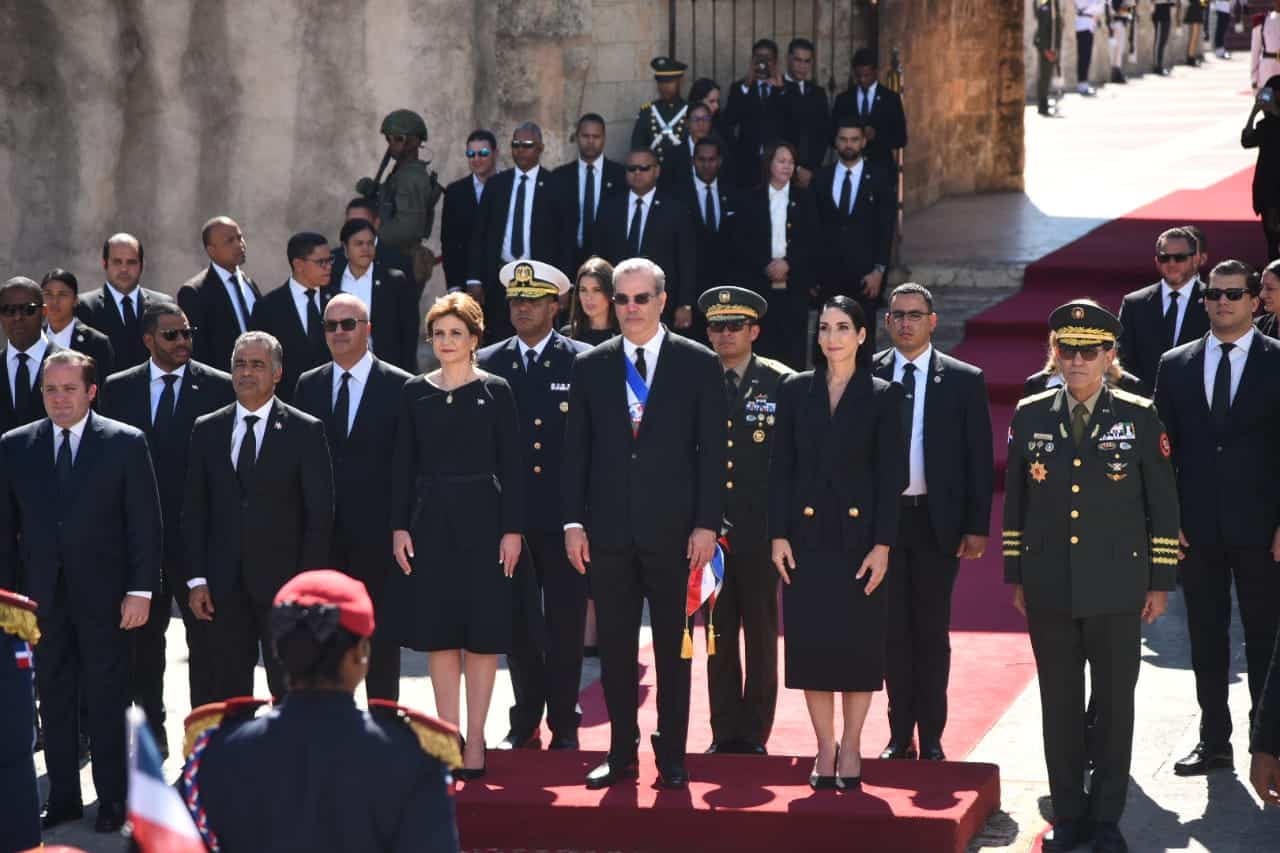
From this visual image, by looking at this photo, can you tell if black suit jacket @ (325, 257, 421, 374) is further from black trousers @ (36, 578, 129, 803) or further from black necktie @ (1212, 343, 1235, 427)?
black necktie @ (1212, 343, 1235, 427)

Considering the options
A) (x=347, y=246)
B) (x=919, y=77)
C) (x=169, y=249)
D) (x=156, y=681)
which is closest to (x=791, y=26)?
(x=919, y=77)

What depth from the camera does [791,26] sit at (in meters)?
16.2

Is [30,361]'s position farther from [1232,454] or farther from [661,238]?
[1232,454]

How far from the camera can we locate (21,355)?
31.5 feet

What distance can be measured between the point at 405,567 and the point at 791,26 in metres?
9.06

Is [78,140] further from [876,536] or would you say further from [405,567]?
[876,536]

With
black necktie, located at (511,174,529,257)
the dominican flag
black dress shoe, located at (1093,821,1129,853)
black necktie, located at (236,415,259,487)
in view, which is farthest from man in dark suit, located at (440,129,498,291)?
the dominican flag

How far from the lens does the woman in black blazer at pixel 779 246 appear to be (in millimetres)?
12984

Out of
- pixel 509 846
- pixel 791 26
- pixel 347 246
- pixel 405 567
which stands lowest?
pixel 509 846

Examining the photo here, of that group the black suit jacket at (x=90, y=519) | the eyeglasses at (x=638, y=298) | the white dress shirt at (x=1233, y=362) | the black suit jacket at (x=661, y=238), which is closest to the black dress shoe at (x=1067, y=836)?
the white dress shirt at (x=1233, y=362)

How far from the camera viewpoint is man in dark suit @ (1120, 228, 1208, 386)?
31.8ft

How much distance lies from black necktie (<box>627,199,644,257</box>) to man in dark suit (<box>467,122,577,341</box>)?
0.53 m

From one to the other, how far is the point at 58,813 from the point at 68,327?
2716 mm

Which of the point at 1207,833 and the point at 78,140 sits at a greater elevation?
the point at 78,140
